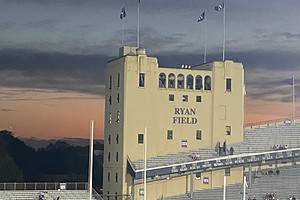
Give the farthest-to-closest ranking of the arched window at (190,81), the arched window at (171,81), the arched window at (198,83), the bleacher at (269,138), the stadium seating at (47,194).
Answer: the bleacher at (269,138)
the arched window at (198,83)
the arched window at (190,81)
the arched window at (171,81)
the stadium seating at (47,194)

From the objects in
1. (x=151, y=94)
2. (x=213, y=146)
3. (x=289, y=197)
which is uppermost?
(x=151, y=94)

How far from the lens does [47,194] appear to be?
147ft

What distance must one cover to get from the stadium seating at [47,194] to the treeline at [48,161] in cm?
2182

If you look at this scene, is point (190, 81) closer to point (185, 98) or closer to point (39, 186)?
point (185, 98)

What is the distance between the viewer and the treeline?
74.3m

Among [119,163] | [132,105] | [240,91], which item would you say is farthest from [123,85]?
[240,91]

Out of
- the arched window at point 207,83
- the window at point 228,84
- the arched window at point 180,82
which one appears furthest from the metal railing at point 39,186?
the window at point 228,84

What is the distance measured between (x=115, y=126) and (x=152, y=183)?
429 cm

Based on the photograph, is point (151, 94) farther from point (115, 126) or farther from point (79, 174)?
point (79, 174)

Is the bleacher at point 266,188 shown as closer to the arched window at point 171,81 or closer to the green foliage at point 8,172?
the arched window at point 171,81

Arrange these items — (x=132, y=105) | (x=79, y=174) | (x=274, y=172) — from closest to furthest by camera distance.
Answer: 1. (x=132, y=105)
2. (x=274, y=172)
3. (x=79, y=174)

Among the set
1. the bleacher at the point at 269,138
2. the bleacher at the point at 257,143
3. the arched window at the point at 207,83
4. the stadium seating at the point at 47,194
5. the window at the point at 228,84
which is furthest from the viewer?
the bleacher at the point at 269,138

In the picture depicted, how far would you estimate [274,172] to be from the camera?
49.2 meters

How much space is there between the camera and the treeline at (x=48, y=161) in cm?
7431
